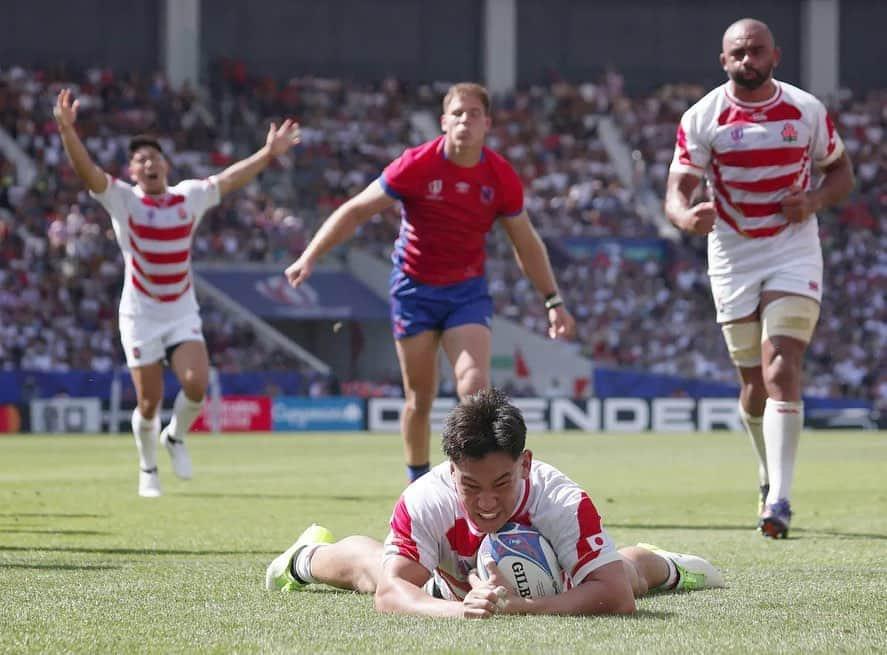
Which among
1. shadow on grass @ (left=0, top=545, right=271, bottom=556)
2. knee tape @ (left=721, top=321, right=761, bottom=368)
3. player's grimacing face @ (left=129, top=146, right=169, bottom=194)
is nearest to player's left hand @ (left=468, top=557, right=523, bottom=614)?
shadow on grass @ (left=0, top=545, right=271, bottom=556)

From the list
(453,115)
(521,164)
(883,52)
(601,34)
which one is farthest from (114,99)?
(453,115)

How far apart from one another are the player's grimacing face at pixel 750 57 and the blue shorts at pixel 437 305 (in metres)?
2.03

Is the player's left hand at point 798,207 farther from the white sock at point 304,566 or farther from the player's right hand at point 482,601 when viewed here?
the player's right hand at point 482,601

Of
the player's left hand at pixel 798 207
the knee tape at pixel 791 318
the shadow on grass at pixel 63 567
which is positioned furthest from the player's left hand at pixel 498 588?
the player's left hand at pixel 798 207

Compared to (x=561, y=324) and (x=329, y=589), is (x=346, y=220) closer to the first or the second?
(x=561, y=324)

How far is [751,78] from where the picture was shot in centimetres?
905

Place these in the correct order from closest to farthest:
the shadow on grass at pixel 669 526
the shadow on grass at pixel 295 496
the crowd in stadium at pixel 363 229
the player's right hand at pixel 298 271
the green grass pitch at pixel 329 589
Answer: the green grass pitch at pixel 329 589 → the player's right hand at pixel 298 271 → the shadow on grass at pixel 669 526 → the shadow on grass at pixel 295 496 → the crowd in stadium at pixel 363 229

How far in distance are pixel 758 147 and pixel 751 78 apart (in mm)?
414

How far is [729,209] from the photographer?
30.9 feet

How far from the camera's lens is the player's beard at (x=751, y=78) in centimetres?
902

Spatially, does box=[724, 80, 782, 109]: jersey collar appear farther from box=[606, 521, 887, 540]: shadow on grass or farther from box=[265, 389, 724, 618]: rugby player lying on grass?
box=[265, 389, 724, 618]: rugby player lying on grass

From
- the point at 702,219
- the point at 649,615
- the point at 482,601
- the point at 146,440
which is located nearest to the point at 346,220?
the point at 702,219

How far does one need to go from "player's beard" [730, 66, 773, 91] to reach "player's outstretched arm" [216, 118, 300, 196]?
365cm

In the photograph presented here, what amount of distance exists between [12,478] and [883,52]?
4090 centimetres
